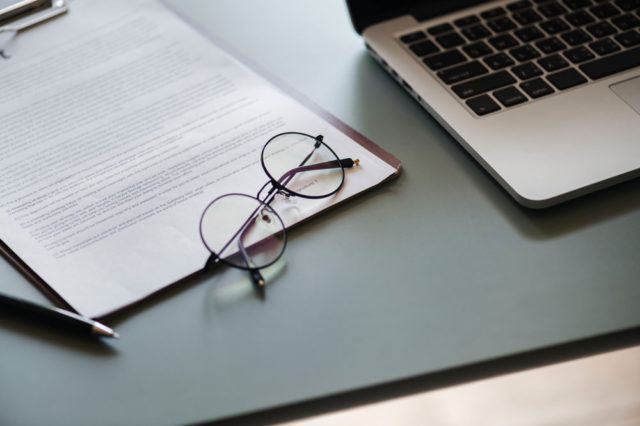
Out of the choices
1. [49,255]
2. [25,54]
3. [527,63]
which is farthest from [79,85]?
[527,63]

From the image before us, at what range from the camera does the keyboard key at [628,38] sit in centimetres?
70

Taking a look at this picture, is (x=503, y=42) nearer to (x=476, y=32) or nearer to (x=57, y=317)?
(x=476, y=32)

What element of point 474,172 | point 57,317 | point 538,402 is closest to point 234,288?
point 57,317

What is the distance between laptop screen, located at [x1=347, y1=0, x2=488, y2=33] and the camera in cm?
73

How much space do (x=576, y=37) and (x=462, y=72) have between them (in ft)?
0.45

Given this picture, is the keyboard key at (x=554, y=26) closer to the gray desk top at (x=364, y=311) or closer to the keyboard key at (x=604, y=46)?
the keyboard key at (x=604, y=46)

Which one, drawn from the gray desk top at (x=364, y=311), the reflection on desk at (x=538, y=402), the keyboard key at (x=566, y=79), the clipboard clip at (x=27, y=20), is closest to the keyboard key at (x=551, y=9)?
the keyboard key at (x=566, y=79)

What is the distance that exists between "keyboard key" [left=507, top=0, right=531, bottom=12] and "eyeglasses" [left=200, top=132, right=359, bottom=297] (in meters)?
0.29

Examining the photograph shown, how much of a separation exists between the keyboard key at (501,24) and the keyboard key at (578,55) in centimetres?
7

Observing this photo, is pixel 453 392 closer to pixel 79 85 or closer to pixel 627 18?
pixel 627 18

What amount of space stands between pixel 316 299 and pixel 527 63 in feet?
1.13

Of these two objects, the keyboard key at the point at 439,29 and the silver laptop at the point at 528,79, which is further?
the keyboard key at the point at 439,29

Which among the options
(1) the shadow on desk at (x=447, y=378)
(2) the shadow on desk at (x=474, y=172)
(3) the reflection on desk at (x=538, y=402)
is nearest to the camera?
(1) the shadow on desk at (x=447, y=378)

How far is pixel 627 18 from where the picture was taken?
28.5 inches
